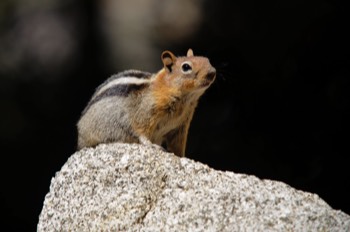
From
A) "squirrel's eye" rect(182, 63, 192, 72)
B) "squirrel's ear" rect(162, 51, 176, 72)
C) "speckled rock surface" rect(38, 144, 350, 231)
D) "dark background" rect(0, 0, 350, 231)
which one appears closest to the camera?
"speckled rock surface" rect(38, 144, 350, 231)

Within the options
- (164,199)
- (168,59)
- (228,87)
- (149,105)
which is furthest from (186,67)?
(228,87)

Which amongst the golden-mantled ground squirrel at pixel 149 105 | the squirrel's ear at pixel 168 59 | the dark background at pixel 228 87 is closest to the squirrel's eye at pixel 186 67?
the golden-mantled ground squirrel at pixel 149 105

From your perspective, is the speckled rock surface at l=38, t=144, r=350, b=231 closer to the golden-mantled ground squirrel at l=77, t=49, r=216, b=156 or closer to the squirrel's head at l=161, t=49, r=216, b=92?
the golden-mantled ground squirrel at l=77, t=49, r=216, b=156

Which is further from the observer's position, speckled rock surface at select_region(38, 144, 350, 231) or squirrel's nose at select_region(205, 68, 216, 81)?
squirrel's nose at select_region(205, 68, 216, 81)

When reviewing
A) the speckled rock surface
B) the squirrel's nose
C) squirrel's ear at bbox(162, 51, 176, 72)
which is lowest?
the speckled rock surface

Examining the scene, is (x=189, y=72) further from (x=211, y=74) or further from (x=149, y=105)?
(x=149, y=105)

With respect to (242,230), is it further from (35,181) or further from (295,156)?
(35,181)

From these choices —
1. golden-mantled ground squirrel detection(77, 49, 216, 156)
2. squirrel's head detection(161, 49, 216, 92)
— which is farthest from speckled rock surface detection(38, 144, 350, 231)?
squirrel's head detection(161, 49, 216, 92)
